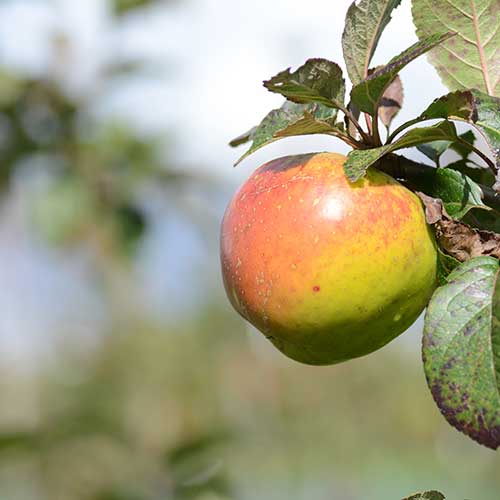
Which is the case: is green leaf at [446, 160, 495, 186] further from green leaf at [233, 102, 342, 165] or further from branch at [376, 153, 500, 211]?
green leaf at [233, 102, 342, 165]

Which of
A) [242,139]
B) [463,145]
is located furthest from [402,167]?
[242,139]

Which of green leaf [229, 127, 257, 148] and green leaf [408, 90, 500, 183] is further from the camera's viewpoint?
green leaf [229, 127, 257, 148]

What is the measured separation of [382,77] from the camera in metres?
0.61

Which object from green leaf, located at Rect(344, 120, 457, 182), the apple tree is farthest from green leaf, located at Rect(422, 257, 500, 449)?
green leaf, located at Rect(344, 120, 457, 182)

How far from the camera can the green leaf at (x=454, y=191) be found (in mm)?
658

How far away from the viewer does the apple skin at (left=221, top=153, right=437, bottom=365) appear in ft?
2.21

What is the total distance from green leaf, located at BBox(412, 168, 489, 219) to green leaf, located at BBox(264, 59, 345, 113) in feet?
0.35

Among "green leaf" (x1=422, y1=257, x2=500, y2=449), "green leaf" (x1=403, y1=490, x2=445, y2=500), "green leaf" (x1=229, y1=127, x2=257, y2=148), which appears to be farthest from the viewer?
"green leaf" (x1=229, y1=127, x2=257, y2=148)

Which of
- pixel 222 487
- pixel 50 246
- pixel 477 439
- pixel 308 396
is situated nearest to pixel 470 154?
pixel 477 439

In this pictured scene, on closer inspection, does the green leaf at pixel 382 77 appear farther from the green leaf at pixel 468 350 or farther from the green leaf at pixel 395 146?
the green leaf at pixel 468 350

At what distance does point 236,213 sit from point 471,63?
259mm

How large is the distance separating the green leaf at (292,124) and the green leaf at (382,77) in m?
0.03

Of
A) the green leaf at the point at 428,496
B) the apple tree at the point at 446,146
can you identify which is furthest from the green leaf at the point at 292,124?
the green leaf at the point at 428,496

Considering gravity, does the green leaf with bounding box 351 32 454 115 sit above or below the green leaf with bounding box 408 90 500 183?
above
